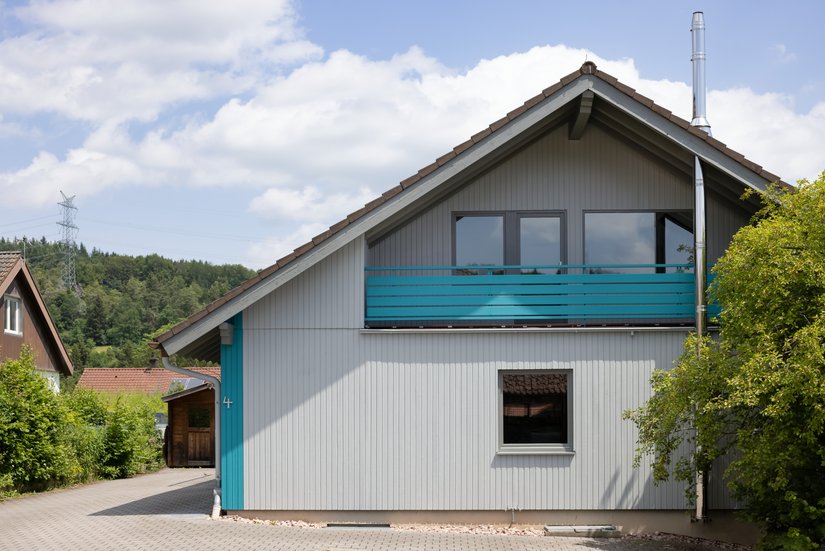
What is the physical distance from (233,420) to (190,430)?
51.8 feet

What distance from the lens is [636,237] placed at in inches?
608

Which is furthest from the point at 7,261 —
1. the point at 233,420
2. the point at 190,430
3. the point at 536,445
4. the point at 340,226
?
the point at 536,445

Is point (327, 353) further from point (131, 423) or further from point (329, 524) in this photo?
point (131, 423)

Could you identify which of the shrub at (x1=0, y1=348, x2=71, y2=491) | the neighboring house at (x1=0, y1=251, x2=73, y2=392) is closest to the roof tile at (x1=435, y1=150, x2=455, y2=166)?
the shrub at (x1=0, y1=348, x2=71, y2=491)

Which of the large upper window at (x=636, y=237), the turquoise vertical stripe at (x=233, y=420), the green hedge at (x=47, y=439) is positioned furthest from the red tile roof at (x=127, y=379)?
the large upper window at (x=636, y=237)

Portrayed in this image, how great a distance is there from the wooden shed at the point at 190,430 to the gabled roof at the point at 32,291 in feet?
19.3

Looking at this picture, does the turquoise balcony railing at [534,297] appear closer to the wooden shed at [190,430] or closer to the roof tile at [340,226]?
the roof tile at [340,226]

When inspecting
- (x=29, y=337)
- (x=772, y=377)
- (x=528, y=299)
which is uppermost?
(x=528, y=299)

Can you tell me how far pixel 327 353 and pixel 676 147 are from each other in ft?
19.5

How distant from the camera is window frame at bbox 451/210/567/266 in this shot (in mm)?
15352

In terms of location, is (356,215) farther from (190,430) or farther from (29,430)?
(190,430)

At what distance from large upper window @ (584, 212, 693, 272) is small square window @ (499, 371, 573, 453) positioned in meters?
2.22

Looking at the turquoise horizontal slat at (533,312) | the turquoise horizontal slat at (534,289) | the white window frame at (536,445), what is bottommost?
the white window frame at (536,445)

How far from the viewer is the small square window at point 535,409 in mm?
14414
